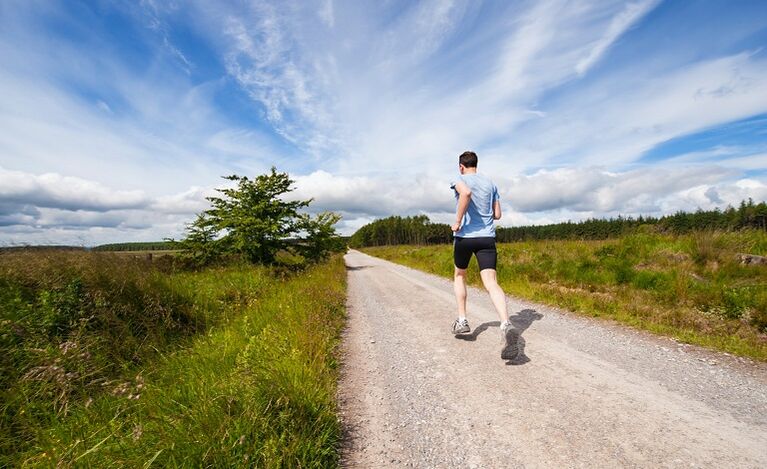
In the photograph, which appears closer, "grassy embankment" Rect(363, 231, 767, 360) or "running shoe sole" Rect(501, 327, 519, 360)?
"running shoe sole" Rect(501, 327, 519, 360)

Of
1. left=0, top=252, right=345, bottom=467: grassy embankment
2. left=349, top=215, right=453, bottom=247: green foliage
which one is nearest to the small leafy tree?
left=0, top=252, right=345, bottom=467: grassy embankment

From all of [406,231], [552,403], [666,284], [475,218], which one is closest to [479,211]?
[475,218]

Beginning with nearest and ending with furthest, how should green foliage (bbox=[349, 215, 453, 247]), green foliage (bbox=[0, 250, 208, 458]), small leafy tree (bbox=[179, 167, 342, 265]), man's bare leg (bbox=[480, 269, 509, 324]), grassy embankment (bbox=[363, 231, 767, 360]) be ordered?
green foliage (bbox=[0, 250, 208, 458]) < man's bare leg (bbox=[480, 269, 509, 324]) < grassy embankment (bbox=[363, 231, 767, 360]) < small leafy tree (bbox=[179, 167, 342, 265]) < green foliage (bbox=[349, 215, 453, 247])

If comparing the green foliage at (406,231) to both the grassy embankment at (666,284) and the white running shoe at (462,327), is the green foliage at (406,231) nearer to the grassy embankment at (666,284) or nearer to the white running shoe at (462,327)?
the grassy embankment at (666,284)

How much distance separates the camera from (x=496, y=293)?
13.1ft

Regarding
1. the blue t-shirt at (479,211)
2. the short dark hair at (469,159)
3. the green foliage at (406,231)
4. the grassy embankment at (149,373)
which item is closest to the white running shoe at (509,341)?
the blue t-shirt at (479,211)

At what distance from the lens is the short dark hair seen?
4539 mm

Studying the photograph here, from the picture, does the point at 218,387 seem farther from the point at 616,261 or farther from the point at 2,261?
the point at 616,261

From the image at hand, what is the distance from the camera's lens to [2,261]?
5.55 meters

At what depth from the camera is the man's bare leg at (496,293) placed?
3.82 m

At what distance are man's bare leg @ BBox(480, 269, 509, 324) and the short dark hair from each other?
57.7 inches

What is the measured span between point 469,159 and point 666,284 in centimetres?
540

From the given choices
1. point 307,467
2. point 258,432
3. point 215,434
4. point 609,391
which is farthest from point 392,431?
point 609,391

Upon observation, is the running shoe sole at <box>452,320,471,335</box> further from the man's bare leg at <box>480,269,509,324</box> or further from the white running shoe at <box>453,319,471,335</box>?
the man's bare leg at <box>480,269,509,324</box>
